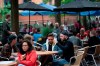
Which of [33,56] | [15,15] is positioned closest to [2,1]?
[15,15]

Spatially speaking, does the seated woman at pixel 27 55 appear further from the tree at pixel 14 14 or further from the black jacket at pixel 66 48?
the tree at pixel 14 14

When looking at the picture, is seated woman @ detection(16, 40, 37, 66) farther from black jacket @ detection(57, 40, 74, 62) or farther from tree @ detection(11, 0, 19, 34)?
tree @ detection(11, 0, 19, 34)

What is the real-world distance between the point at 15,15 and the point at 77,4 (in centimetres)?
289

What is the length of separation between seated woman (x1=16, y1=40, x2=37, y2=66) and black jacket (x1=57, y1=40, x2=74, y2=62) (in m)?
2.33

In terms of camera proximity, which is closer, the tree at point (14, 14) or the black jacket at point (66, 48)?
the black jacket at point (66, 48)

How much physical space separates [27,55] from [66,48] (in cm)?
248

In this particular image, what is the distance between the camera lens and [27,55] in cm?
762

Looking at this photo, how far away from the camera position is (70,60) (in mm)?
9430

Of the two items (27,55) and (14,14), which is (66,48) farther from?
(14,14)

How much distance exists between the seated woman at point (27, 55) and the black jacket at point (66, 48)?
2327mm

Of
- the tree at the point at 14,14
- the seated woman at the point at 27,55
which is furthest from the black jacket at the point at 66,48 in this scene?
the tree at the point at 14,14

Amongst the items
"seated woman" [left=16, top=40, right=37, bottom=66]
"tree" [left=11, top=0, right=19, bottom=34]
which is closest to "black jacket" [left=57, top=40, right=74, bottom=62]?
"seated woman" [left=16, top=40, right=37, bottom=66]

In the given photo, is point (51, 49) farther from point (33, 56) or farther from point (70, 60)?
point (33, 56)

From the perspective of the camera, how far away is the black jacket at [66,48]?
992cm
